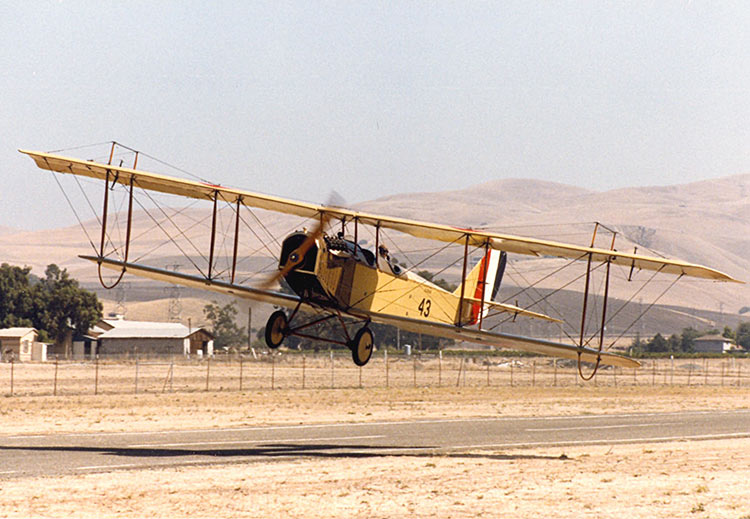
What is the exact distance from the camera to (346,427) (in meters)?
36.3

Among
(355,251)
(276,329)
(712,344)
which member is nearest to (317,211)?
(355,251)

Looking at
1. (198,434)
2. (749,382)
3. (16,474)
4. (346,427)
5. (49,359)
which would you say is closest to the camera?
(16,474)

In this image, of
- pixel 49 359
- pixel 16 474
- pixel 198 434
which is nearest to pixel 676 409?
pixel 198 434

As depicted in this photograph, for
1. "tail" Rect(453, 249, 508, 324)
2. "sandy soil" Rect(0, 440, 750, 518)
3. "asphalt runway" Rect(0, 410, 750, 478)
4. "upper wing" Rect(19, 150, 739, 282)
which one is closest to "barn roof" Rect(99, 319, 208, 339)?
"tail" Rect(453, 249, 508, 324)

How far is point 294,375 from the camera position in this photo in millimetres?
79000

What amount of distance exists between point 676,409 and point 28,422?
108ft

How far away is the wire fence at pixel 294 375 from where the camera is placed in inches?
2432

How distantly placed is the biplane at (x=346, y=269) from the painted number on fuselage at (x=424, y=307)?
3cm

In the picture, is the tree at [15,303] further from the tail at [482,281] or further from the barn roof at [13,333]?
the tail at [482,281]

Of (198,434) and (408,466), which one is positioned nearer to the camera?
(408,466)

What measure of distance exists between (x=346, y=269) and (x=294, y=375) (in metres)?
54.2

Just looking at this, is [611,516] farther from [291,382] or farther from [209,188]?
[291,382]

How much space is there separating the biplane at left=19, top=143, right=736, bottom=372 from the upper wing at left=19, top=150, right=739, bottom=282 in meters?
0.04

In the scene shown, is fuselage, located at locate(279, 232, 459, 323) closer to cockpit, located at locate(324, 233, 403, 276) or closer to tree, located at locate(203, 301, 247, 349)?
cockpit, located at locate(324, 233, 403, 276)
